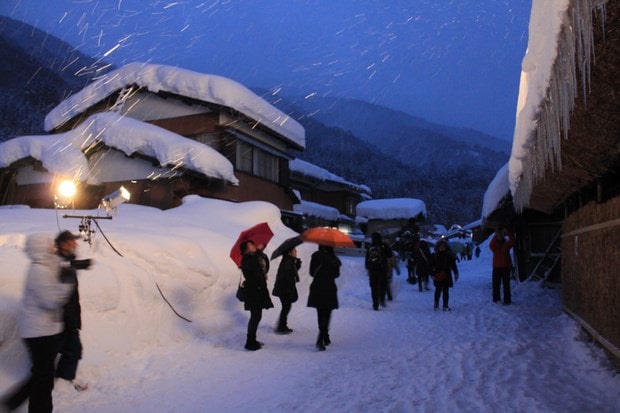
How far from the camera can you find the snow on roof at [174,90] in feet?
59.3

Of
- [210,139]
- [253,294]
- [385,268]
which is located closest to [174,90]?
[210,139]

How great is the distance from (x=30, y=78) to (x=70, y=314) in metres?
62.1

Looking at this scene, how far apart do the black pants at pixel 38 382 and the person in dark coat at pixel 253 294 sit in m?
3.24

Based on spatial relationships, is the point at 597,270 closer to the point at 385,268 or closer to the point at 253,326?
the point at 253,326

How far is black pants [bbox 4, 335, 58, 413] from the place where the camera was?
12.2ft

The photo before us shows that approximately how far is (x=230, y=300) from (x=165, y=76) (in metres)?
12.0

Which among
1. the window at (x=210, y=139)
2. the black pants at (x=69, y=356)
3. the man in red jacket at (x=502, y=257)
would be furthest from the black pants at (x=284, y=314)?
the window at (x=210, y=139)

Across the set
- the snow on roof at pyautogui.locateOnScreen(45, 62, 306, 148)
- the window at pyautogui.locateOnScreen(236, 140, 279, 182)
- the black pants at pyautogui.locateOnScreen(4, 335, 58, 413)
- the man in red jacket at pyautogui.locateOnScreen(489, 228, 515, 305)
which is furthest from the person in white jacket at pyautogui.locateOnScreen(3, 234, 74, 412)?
the window at pyautogui.locateOnScreen(236, 140, 279, 182)

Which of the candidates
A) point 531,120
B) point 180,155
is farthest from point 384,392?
point 180,155

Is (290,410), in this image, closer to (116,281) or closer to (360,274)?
(116,281)

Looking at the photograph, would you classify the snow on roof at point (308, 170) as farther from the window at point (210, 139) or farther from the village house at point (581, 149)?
the village house at point (581, 149)

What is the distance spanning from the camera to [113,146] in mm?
16828

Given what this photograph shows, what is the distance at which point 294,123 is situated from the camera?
74.9ft

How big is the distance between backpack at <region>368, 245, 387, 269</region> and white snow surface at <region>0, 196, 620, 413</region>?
1072 millimetres
